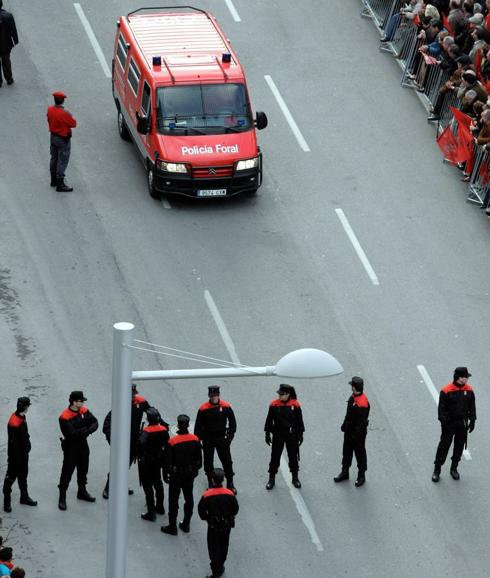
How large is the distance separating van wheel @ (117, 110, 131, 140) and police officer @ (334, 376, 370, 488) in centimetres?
991

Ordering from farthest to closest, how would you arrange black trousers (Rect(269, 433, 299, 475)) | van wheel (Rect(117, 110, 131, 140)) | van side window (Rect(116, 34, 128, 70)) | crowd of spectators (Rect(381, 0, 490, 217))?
van wheel (Rect(117, 110, 131, 140)), van side window (Rect(116, 34, 128, 70)), crowd of spectators (Rect(381, 0, 490, 217)), black trousers (Rect(269, 433, 299, 475))

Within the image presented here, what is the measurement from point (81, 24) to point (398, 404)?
45.3ft

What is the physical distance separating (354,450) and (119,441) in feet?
27.6

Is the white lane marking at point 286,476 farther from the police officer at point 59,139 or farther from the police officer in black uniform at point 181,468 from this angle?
the police officer at point 59,139

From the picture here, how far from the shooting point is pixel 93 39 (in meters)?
33.0

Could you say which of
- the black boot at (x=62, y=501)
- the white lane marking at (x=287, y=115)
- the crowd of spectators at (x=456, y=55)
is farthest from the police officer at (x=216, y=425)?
the white lane marking at (x=287, y=115)

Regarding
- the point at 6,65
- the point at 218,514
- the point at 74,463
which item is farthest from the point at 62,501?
the point at 6,65

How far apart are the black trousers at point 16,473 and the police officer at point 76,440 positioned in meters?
0.47

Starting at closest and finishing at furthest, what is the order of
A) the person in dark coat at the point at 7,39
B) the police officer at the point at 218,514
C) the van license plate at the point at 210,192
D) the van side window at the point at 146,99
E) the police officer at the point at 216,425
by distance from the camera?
the police officer at the point at 218,514 < the police officer at the point at 216,425 < the van license plate at the point at 210,192 < the van side window at the point at 146,99 < the person in dark coat at the point at 7,39

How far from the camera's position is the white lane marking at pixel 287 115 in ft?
97.7

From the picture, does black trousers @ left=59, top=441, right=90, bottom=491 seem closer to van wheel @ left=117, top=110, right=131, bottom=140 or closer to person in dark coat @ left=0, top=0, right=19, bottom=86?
van wheel @ left=117, top=110, right=131, bottom=140

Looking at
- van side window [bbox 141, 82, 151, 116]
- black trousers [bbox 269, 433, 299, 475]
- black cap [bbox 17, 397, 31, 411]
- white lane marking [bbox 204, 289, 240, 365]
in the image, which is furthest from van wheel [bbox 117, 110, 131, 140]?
black cap [bbox 17, 397, 31, 411]

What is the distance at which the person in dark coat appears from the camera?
30391 mm

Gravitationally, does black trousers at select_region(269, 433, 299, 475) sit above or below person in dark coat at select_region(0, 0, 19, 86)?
above
